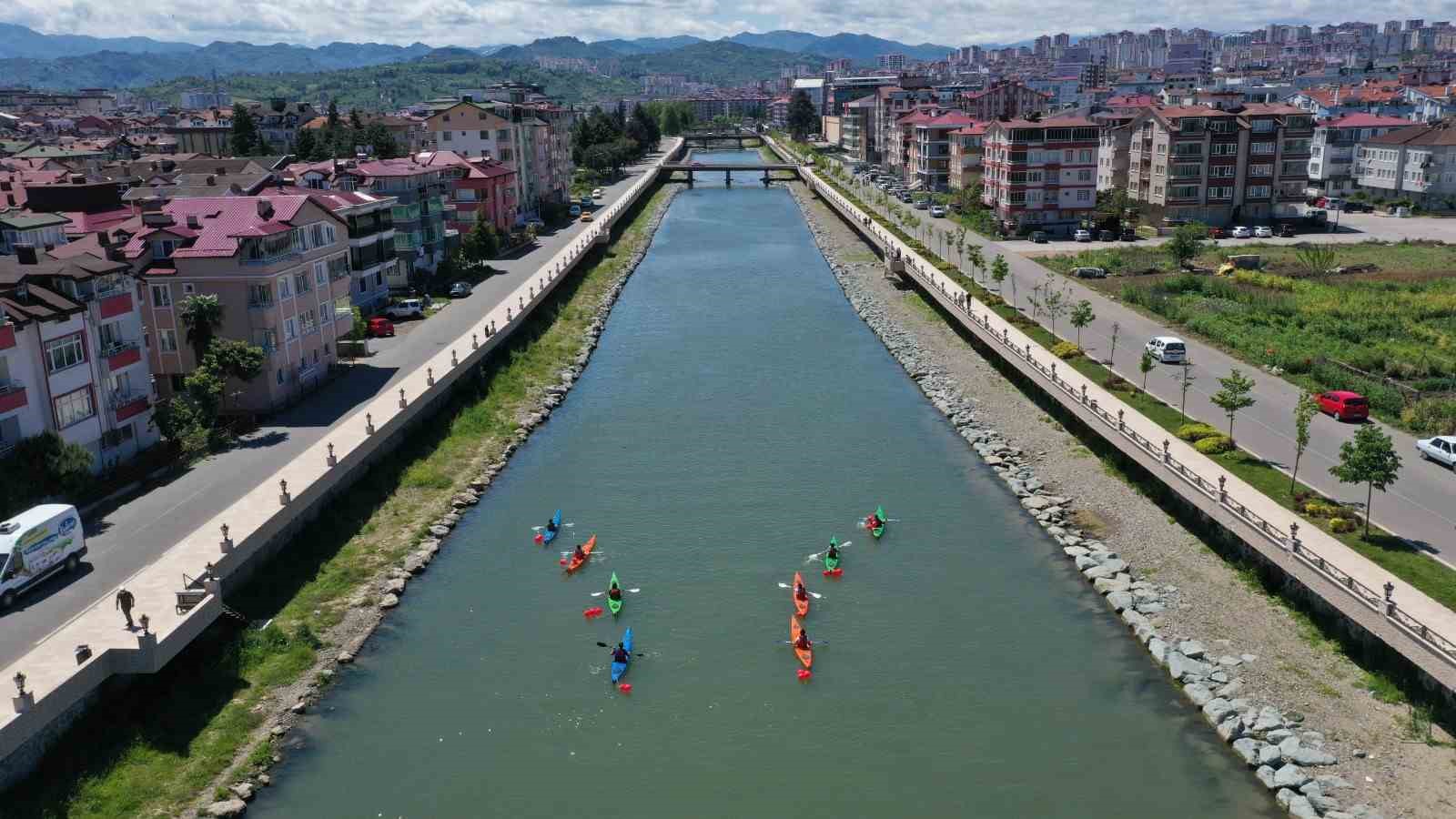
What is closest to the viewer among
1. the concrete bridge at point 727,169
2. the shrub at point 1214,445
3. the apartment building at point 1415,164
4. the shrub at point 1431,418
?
the shrub at point 1214,445

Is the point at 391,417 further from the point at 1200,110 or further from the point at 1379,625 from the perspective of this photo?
the point at 1200,110

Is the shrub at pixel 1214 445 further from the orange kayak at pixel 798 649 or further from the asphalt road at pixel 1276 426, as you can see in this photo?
the orange kayak at pixel 798 649

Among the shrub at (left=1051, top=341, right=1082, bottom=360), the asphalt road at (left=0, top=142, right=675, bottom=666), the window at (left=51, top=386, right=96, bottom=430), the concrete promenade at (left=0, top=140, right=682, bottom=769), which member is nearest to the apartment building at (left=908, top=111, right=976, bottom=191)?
the shrub at (left=1051, top=341, right=1082, bottom=360)

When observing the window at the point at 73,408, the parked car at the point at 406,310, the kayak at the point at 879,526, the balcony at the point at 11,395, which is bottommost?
the kayak at the point at 879,526

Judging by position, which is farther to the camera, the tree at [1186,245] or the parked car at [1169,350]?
the tree at [1186,245]

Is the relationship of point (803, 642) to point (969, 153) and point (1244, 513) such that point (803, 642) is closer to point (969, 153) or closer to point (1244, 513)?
point (1244, 513)

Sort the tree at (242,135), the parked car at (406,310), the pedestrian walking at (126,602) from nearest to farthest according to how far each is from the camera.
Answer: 1. the pedestrian walking at (126,602)
2. the parked car at (406,310)
3. the tree at (242,135)

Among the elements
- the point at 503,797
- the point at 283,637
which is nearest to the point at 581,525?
the point at 283,637

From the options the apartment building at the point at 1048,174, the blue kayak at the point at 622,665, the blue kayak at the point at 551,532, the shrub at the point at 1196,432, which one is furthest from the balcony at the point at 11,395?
the apartment building at the point at 1048,174
